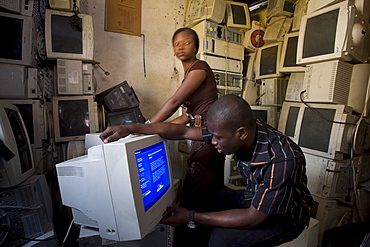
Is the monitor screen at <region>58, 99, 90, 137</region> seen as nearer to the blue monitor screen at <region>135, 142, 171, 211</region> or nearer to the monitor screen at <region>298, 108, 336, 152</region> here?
the blue monitor screen at <region>135, 142, 171, 211</region>

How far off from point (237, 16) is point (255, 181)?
2.97m

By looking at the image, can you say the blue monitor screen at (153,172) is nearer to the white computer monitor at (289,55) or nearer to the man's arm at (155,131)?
the man's arm at (155,131)

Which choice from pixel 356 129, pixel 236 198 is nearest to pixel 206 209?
pixel 236 198

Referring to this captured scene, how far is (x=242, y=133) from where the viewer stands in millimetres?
952

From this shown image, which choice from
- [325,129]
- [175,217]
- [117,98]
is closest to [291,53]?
[325,129]

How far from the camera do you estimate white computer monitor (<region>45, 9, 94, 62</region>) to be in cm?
208

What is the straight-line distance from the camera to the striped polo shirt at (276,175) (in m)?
0.90

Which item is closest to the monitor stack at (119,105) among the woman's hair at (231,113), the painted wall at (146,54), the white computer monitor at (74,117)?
the white computer monitor at (74,117)

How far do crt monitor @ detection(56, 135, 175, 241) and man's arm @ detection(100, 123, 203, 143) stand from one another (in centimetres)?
14

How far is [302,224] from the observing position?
1.09 m

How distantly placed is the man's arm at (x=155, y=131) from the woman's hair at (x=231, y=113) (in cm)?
37

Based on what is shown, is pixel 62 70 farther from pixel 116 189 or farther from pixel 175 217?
pixel 175 217

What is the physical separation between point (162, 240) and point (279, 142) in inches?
34.1

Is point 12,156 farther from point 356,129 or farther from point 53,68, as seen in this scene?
point 356,129
